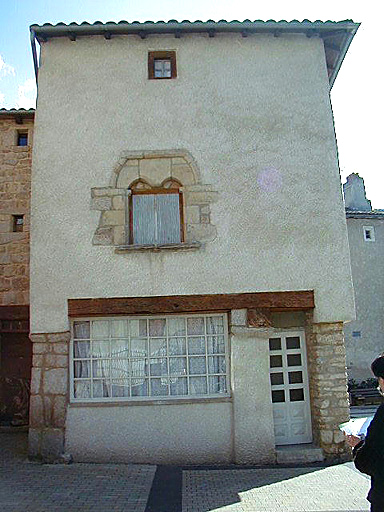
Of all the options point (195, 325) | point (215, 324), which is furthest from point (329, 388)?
point (195, 325)

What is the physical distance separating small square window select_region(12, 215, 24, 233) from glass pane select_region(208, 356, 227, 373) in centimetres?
486

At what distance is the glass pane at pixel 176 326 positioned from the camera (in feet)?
26.1

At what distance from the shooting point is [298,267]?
791 cm

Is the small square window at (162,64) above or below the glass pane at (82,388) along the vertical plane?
above

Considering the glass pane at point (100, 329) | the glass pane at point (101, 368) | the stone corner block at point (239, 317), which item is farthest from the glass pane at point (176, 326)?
the glass pane at point (101, 368)

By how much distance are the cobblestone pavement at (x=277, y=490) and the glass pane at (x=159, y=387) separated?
1300 mm

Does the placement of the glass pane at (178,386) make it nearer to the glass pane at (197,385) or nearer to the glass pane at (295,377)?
the glass pane at (197,385)

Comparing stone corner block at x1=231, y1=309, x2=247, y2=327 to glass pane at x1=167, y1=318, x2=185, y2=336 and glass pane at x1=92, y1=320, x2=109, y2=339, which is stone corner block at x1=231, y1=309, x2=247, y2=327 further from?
glass pane at x1=92, y1=320, x2=109, y2=339

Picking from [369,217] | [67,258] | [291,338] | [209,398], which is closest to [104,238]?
[67,258]

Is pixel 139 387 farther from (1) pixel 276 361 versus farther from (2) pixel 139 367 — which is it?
(1) pixel 276 361

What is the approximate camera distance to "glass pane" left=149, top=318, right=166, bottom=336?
7.95 m

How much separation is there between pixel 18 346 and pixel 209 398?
527 centimetres

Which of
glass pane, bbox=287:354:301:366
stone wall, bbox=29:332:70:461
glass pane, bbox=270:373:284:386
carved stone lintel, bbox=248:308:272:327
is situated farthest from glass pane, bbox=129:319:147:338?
glass pane, bbox=287:354:301:366

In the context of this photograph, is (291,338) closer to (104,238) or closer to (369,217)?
(104,238)
